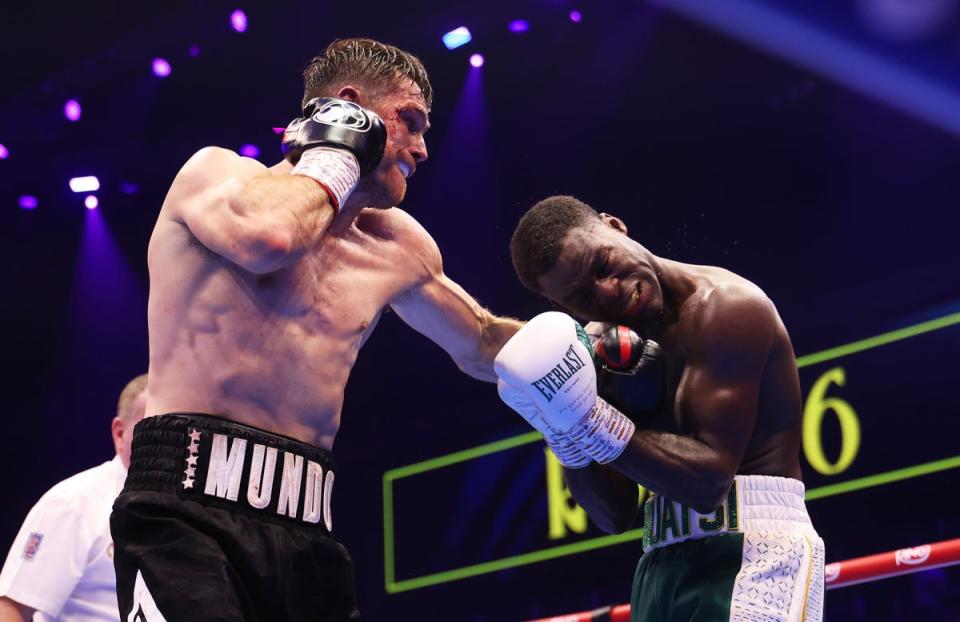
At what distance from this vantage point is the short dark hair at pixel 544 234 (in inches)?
99.5

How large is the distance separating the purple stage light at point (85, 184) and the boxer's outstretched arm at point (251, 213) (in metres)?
4.26

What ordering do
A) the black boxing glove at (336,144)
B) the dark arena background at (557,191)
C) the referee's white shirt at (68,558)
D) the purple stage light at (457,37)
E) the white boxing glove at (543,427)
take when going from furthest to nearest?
the purple stage light at (457,37) < the dark arena background at (557,191) < the referee's white shirt at (68,558) < the white boxing glove at (543,427) < the black boxing glove at (336,144)

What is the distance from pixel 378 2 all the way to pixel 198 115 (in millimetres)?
1228

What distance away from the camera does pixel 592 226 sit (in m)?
2.56

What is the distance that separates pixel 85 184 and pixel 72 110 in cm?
63

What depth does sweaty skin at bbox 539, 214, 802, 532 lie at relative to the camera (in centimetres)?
219

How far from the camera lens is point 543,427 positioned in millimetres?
2225

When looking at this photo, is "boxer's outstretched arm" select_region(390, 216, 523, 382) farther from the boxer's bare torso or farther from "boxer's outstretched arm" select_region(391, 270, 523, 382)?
the boxer's bare torso

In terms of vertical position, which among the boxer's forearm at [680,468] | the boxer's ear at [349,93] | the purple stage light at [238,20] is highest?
the purple stage light at [238,20]

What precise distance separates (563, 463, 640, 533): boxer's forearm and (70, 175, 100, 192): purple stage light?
174 inches

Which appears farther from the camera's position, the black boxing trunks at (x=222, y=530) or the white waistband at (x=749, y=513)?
the white waistband at (x=749, y=513)

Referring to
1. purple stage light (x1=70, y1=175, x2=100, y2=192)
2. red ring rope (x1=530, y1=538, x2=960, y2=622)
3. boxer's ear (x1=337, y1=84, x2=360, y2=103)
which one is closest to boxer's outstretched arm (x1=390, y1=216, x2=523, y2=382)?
boxer's ear (x1=337, y1=84, x2=360, y2=103)

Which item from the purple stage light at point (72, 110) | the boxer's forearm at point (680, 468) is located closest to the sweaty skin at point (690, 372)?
the boxer's forearm at point (680, 468)

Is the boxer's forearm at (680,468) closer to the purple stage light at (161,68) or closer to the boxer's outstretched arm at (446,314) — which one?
the boxer's outstretched arm at (446,314)
